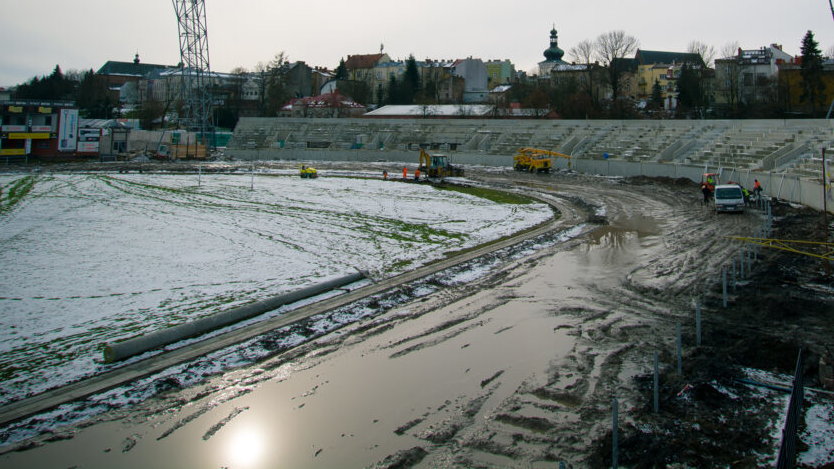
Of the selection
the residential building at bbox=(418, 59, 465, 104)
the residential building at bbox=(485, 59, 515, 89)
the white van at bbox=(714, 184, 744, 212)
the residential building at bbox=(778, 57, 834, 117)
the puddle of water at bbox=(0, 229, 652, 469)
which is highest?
the residential building at bbox=(485, 59, 515, 89)

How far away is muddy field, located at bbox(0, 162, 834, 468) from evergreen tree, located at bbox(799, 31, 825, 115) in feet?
204

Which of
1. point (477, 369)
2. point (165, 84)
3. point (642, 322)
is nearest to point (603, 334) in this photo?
point (642, 322)

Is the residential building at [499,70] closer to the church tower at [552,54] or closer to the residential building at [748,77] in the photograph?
the church tower at [552,54]

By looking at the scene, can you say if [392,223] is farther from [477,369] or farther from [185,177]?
[185,177]

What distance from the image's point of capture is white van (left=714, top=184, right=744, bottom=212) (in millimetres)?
27328

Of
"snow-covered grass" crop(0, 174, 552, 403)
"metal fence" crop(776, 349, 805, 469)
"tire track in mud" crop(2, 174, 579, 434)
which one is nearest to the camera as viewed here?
"metal fence" crop(776, 349, 805, 469)

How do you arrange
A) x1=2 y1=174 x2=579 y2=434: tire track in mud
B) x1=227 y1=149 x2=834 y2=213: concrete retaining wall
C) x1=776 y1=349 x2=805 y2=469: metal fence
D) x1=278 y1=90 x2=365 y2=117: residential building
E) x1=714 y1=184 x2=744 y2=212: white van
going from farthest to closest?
1. x1=278 y1=90 x2=365 y2=117: residential building
2. x1=227 y1=149 x2=834 y2=213: concrete retaining wall
3. x1=714 y1=184 x2=744 y2=212: white van
4. x1=2 y1=174 x2=579 y2=434: tire track in mud
5. x1=776 y1=349 x2=805 y2=469: metal fence

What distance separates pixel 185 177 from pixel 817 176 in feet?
141

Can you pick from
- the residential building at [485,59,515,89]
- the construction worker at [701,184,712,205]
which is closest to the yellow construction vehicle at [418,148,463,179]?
the construction worker at [701,184,712,205]

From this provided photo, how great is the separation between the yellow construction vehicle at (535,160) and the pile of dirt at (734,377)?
33957mm

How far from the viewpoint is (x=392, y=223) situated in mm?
25766

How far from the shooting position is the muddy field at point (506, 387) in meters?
7.91

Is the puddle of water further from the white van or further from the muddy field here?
the white van

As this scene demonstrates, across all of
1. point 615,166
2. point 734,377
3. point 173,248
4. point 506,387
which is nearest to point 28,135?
point 173,248
